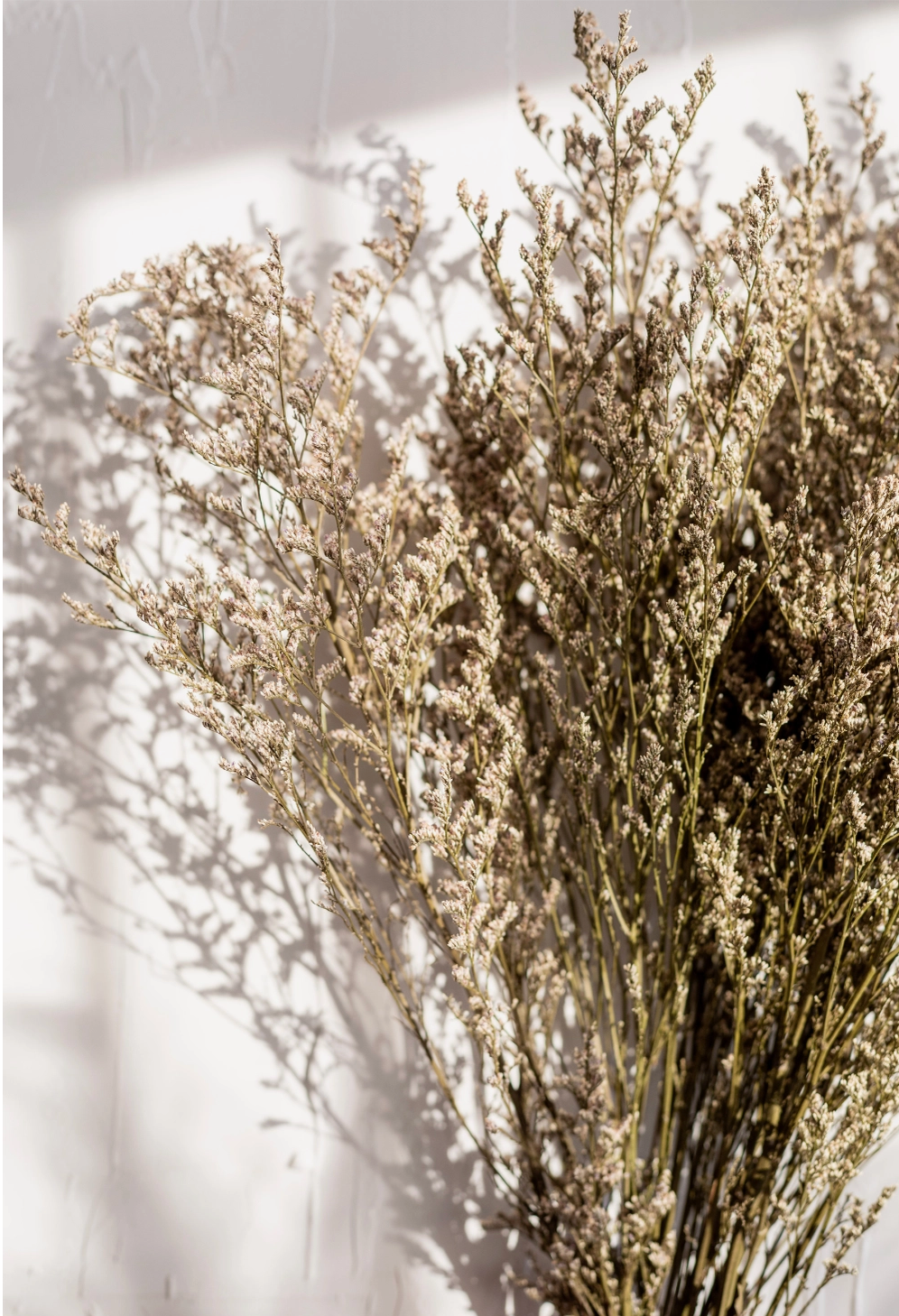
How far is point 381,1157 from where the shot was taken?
3.94 ft

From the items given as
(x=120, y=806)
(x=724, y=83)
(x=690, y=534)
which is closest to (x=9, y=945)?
(x=120, y=806)

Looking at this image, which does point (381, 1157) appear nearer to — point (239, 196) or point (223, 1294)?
point (223, 1294)

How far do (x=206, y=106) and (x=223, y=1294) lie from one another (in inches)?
63.6

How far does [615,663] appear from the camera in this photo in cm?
112

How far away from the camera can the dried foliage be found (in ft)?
2.79

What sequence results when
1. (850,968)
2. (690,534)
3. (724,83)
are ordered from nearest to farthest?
1. (690,534)
2. (850,968)
3. (724,83)

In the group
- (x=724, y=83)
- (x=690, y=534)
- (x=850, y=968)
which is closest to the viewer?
(x=690, y=534)

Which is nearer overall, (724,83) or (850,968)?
(850,968)

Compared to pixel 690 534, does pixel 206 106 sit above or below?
above

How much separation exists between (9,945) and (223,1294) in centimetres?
55

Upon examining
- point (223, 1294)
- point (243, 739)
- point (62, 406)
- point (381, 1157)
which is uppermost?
point (62, 406)

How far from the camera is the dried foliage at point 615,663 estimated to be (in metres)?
0.85

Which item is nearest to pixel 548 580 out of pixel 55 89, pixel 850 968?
pixel 850 968

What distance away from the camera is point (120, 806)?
1.23 meters
